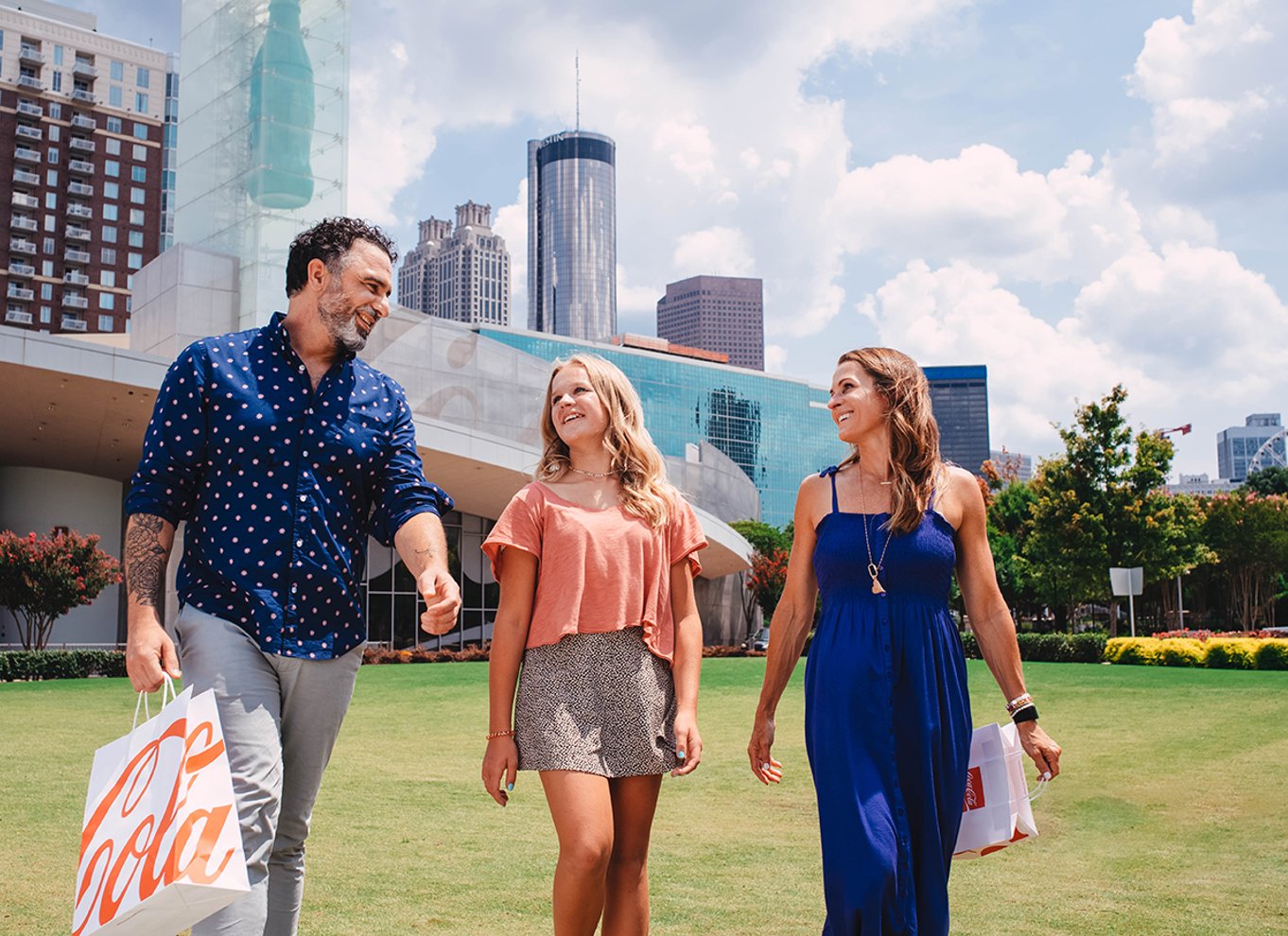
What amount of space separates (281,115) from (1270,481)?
229ft

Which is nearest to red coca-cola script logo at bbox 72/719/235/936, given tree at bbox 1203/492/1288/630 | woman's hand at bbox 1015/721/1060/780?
woman's hand at bbox 1015/721/1060/780

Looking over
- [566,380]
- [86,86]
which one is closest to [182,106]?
[566,380]

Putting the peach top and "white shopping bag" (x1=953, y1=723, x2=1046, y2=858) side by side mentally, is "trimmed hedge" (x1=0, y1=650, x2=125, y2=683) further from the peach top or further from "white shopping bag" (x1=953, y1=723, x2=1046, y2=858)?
"white shopping bag" (x1=953, y1=723, x2=1046, y2=858)

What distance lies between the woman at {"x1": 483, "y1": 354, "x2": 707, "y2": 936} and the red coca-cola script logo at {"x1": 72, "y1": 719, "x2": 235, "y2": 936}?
0.93 m

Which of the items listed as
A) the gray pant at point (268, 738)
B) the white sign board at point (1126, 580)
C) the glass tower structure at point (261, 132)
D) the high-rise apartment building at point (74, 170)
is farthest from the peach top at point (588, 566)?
the high-rise apartment building at point (74, 170)

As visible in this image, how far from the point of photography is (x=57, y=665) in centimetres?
2339

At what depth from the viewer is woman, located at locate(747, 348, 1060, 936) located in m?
3.15

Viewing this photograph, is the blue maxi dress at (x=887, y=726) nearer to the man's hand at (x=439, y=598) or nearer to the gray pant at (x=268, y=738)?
the man's hand at (x=439, y=598)

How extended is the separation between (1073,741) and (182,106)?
31.2 metres

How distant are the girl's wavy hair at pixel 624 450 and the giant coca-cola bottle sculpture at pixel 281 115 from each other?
30.2 meters

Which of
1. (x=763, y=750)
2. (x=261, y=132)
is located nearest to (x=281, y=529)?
(x=763, y=750)

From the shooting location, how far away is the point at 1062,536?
3316cm

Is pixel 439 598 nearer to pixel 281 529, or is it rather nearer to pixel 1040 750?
pixel 281 529

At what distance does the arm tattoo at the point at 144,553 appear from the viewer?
3.10 m
